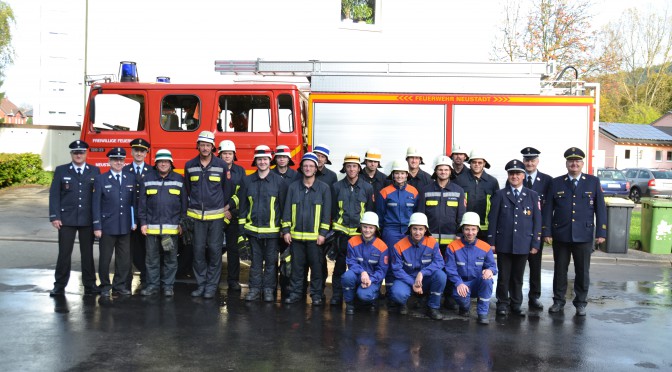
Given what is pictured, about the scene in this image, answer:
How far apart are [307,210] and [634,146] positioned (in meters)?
47.3

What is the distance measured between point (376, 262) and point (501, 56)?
67.1 feet

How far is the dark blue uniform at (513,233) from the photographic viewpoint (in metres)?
7.32

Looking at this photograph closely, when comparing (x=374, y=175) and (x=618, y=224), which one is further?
(x=618, y=224)

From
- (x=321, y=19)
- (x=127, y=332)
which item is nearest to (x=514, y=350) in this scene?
(x=127, y=332)

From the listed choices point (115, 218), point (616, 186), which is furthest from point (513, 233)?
point (616, 186)

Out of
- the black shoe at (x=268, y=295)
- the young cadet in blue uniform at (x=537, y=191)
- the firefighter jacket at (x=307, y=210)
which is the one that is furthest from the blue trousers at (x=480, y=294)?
the black shoe at (x=268, y=295)

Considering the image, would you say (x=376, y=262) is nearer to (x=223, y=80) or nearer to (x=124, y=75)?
(x=124, y=75)

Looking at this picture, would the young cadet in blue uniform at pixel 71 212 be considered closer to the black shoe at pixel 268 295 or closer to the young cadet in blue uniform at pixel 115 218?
the young cadet in blue uniform at pixel 115 218

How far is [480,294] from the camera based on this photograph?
23.2ft

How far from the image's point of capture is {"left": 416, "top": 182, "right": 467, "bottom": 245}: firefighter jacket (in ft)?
24.5

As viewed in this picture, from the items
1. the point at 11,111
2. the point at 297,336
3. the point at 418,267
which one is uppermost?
the point at 11,111

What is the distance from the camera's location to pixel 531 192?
7414mm

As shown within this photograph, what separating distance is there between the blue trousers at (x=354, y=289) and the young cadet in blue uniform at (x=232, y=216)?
1.64 meters

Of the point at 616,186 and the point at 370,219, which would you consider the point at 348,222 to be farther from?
the point at 616,186
